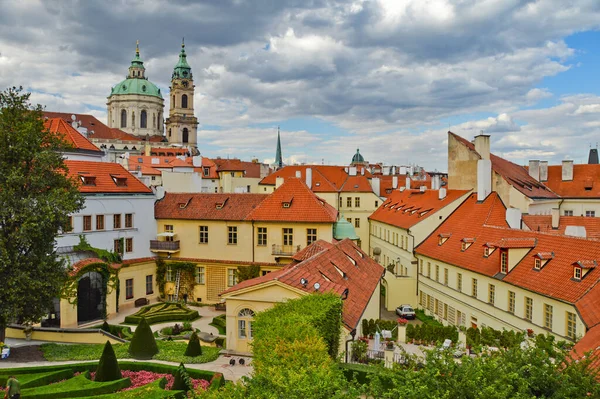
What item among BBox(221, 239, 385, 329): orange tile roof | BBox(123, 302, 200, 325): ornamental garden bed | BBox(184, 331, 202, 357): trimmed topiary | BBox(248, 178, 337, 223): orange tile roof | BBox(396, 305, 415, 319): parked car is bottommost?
BBox(396, 305, 415, 319): parked car

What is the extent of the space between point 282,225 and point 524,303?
1859 cm

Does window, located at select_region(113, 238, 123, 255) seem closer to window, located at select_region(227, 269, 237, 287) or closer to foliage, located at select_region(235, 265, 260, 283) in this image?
window, located at select_region(227, 269, 237, 287)

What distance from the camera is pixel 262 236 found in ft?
128

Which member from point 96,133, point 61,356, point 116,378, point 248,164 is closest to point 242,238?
point 61,356

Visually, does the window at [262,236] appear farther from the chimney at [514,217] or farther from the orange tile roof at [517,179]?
the orange tile roof at [517,179]

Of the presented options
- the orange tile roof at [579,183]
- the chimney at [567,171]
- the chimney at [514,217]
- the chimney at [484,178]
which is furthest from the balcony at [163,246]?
the chimney at [567,171]

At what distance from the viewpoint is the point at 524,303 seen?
2584cm

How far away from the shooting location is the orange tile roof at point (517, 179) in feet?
136

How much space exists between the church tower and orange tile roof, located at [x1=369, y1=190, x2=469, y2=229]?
9570 cm

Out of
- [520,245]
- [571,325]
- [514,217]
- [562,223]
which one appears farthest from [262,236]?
[571,325]

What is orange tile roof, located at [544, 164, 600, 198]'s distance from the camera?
4925 centimetres

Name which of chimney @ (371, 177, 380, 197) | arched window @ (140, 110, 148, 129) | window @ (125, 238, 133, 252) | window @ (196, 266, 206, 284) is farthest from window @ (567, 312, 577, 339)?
arched window @ (140, 110, 148, 129)

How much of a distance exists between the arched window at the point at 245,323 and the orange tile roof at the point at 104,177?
55.2 feet

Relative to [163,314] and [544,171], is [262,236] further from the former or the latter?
[544,171]
